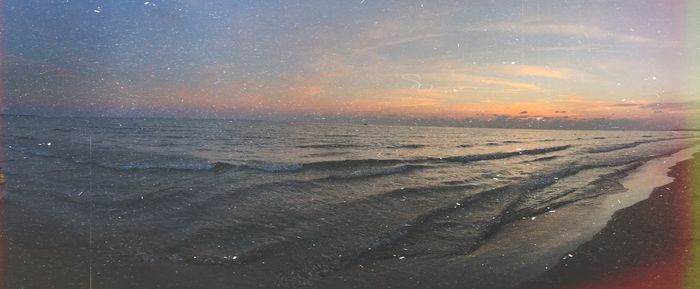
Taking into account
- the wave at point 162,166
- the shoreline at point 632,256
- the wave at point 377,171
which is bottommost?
the wave at point 162,166

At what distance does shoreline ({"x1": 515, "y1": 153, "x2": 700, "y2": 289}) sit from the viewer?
4754 mm

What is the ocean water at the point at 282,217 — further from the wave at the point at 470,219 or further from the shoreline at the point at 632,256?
the shoreline at the point at 632,256

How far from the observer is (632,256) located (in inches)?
224

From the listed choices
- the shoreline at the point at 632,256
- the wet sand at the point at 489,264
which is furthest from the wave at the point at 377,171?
the shoreline at the point at 632,256

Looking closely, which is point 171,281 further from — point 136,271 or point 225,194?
point 225,194

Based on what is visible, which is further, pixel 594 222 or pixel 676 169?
pixel 676 169

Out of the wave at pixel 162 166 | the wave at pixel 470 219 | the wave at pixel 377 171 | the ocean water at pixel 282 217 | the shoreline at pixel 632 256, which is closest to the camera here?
the shoreline at pixel 632 256

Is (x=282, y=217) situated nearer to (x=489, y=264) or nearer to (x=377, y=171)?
(x=489, y=264)

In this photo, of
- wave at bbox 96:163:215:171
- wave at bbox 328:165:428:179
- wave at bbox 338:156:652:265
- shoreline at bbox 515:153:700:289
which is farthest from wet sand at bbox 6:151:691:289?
wave at bbox 96:163:215:171

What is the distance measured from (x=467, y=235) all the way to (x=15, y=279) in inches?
270

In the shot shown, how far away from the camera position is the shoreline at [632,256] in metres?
4.75

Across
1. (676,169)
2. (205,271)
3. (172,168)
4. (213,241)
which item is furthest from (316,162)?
(676,169)

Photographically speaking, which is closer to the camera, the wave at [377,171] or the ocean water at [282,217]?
the ocean water at [282,217]

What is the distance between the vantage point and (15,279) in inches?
187
